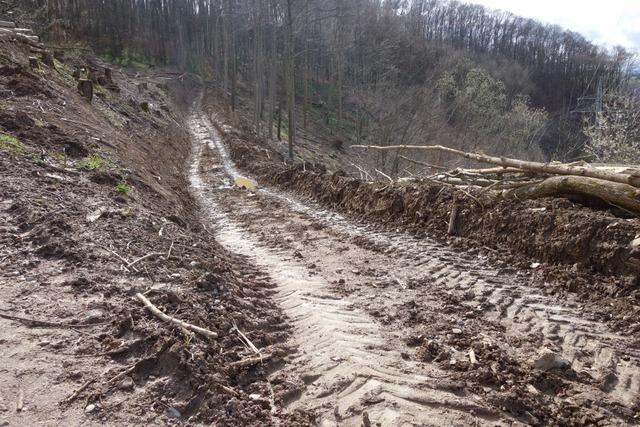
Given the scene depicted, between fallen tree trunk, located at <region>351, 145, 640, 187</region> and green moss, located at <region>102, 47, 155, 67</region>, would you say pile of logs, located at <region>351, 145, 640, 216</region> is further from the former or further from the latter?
green moss, located at <region>102, 47, 155, 67</region>

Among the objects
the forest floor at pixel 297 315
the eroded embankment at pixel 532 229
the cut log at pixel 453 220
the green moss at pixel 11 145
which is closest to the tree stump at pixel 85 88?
the forest floor at pixel 297 315

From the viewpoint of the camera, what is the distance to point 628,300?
413 cm

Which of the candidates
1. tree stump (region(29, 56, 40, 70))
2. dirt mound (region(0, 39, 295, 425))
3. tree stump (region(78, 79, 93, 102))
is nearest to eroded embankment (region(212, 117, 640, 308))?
dirt mound (region(0, 39, 295, 425))

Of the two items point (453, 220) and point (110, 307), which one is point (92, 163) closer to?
point (110, 307)

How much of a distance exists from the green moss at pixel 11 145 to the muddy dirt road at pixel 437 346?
3912 mm

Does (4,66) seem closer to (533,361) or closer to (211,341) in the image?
(211,341)

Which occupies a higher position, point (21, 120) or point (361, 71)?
point (361, 71)

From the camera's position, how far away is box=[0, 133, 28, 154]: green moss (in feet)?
21.1

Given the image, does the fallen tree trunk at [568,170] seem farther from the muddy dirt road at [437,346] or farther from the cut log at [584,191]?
the muddy dirt road at [437,346]

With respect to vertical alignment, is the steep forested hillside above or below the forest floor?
above

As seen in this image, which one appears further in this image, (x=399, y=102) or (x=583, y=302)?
(x=399, y=102)

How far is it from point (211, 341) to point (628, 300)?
372 centimetres

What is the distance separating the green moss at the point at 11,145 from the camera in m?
6.45

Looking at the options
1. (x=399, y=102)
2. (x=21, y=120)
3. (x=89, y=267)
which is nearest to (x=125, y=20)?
(x=399, y=102)
